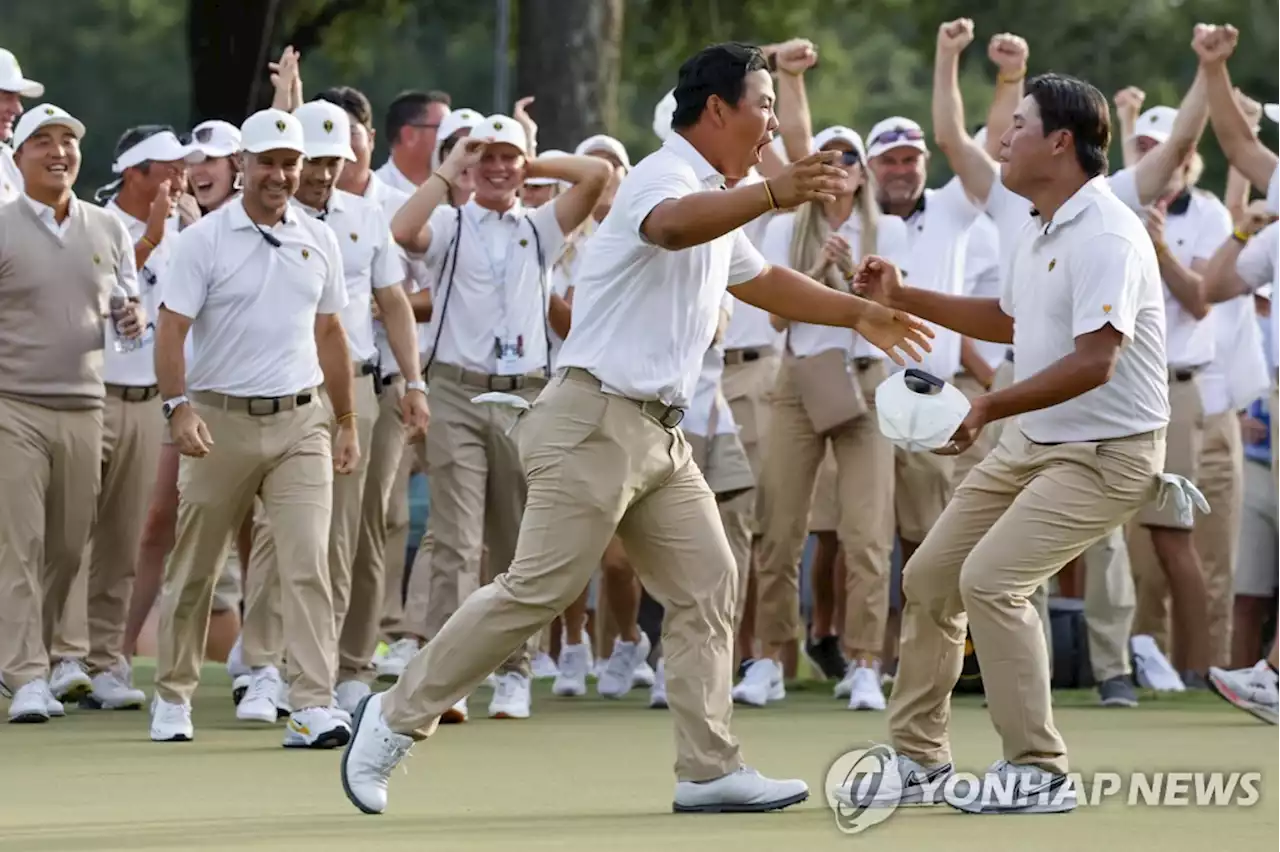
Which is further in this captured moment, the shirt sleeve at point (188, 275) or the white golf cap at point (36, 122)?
the white golf cap at point (36, 122)

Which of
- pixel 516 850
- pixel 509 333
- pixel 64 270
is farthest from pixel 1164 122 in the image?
pixel 516 850

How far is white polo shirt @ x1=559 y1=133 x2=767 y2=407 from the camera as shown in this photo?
8297mm

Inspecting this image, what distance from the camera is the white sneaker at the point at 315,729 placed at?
1046cm

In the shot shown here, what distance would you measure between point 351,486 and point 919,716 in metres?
4.05

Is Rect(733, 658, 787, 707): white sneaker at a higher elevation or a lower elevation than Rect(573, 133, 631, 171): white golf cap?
lower

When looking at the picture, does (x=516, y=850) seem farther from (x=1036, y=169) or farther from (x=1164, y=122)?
(x=1164, y=122)

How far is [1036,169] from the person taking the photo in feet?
28.5

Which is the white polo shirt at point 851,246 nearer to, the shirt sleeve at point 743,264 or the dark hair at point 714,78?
the shirt sleeve at point 743,264

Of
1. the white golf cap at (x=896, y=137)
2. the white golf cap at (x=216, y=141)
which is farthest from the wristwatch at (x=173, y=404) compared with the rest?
the white golf cap at (x=896, y=137)

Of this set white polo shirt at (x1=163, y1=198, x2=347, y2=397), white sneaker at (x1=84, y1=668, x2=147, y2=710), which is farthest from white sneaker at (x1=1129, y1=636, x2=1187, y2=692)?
white sneaker at (x1=84, y1=668, x2=147, y2=710)

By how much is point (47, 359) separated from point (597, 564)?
4372mm

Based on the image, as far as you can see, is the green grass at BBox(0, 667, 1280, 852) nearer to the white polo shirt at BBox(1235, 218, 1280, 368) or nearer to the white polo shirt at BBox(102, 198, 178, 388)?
the white polo shirt at BBox(102, 198, 178, 388)

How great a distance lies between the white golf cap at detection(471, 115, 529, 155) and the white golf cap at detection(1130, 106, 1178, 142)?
11.6ft

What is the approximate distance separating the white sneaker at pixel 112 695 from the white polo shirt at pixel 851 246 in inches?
137
